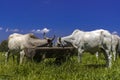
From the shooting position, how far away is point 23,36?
64.6 ft

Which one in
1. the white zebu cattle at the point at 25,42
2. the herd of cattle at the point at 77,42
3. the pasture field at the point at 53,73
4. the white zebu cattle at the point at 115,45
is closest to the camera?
the pasture field at the point at 53,73

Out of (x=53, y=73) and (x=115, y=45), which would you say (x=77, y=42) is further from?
(x=53, y=73)

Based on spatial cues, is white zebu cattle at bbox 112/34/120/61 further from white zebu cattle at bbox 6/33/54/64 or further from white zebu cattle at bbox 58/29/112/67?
white zebu cattle at bbox 6/33/54/64

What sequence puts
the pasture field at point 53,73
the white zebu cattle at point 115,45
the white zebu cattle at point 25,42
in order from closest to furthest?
the pasture field at point 53,73 < the white zebu cattle at point 25,42 < the white zebu cattle at point 115,45

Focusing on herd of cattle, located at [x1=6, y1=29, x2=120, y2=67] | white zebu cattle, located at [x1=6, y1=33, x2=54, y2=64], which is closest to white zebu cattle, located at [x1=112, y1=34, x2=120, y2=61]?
herd of cattle, located at [x1=6, y1=29, x2=120, y2=67]

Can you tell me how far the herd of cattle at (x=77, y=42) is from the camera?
1852cm

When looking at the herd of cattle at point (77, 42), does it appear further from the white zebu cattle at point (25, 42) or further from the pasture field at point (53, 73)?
the pasture field at point (53, 73)

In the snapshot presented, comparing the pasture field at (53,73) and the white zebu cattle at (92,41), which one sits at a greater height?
the white zebu cattle at (92,41)

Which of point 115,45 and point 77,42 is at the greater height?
point 115,45

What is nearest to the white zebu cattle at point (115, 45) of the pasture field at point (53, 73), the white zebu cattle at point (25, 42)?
the white zebu cattle at point (25, 42)

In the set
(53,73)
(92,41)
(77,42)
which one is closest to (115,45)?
(77,42)

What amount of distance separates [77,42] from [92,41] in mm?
1207

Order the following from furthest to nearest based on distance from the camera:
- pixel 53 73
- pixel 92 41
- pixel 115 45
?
pixel 115 45, pixel 92 41, pixel 53 73

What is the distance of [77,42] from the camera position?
1989 cm
